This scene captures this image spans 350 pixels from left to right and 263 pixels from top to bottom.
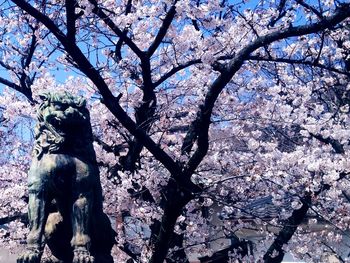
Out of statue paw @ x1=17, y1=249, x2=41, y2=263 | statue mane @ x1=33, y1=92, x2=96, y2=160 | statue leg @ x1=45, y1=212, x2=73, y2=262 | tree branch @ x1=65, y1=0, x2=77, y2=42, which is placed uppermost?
tree branch @ x1=65, y1=0, x2=77, y2=42

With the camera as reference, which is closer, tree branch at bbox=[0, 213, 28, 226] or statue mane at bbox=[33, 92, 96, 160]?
statue mane at bbox=[33, 92, 96, 160]

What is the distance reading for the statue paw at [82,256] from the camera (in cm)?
399

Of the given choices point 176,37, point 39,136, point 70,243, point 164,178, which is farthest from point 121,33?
point 70,243

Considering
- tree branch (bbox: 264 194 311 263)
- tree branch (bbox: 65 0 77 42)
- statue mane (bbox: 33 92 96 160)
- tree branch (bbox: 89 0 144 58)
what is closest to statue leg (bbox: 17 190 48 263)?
statue mane (bbox: 33 92 96 160)

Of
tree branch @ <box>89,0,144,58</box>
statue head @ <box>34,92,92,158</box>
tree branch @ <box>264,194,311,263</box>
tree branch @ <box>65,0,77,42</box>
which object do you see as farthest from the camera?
tree branch @ <box>264,194,311,263</box>

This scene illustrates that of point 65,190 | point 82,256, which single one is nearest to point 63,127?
point 65,190

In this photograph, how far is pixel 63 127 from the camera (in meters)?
4.27

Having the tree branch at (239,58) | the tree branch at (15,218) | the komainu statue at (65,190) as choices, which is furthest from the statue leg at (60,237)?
the tree branch at (15,218)

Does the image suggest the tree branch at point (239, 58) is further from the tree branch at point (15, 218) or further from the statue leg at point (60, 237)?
the tree branch at point (15, 218)

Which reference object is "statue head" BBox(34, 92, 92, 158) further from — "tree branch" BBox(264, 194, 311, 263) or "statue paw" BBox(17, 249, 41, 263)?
"tree branch" BBox(264, 194, 311, 263)

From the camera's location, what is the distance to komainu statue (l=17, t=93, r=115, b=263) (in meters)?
4.15

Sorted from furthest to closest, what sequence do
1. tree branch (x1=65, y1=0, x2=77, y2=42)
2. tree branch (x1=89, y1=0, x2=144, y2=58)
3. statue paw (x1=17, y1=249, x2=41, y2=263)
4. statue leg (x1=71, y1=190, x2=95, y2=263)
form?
tree branch (x1=89, y1=0, x2=144, y2=58), tree branch (x1=65, y1=0, x2=77, y2=42), statue leg (x1=71, y1=190, x2=95, y2=263), statue paw (x1=17, y1=249, x2=41, y2=263)

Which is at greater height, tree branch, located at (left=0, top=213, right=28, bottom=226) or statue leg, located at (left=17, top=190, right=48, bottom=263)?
tree branch, located at (left=0, top=213, right=28, bottom=226)

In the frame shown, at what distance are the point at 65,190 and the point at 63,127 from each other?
48 cm
